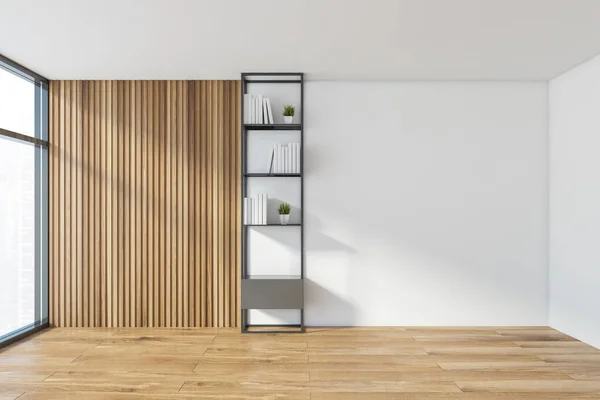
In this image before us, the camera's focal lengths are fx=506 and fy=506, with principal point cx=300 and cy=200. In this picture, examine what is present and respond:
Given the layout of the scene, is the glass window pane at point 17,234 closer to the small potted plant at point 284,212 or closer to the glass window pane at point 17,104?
the glass window pane at point 17,104

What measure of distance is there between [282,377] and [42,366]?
203cm

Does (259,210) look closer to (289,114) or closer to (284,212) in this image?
(284,212)

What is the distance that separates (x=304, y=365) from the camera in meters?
4.26

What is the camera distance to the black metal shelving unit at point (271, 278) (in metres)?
5.21

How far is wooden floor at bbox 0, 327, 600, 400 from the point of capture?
3668mm

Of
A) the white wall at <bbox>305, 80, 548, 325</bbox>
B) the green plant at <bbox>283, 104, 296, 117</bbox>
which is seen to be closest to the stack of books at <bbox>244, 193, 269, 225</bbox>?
the white wall at <bbox>305, 80, 548, 325</bbox>

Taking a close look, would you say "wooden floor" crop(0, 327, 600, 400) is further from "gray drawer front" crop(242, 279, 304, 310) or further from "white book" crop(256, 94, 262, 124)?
"white book" crop(256, 94, 262, 124)

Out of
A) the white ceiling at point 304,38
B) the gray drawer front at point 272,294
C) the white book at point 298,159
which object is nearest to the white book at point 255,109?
the white ceiling at point 304,38

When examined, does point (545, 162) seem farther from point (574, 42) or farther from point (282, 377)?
point (282, 377)

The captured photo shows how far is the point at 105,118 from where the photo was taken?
5.60 metres

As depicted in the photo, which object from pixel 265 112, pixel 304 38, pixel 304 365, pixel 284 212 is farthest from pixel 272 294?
pixel 304 38

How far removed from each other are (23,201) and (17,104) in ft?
3.23

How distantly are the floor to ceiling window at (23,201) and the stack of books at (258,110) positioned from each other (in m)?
2.26

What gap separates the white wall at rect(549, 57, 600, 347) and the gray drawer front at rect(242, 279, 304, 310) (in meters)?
2.76
